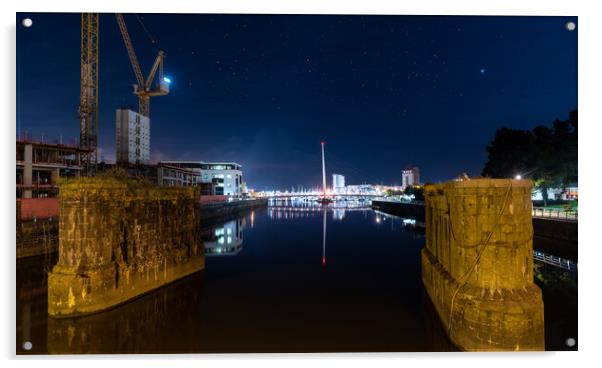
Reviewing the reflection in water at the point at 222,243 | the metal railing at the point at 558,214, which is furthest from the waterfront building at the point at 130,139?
the metal railing at the point at 558,214

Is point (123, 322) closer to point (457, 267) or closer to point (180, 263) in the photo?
point (180, 263)

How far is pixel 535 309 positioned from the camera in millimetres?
5633

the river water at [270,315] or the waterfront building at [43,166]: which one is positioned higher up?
the waterfront building at [43,166]

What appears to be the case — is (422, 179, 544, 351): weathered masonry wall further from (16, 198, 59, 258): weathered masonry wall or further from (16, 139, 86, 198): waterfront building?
(16, 139, 86, 198): waterfront building

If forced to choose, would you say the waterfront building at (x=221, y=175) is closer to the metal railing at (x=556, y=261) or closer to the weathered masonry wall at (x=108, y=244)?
the weathered masonry wall at (x=108, y=244)

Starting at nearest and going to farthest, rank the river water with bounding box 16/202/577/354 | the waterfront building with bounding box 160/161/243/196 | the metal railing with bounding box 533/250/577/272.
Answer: the river water with bounding box 16/202/577/354 < the metal railing with bounding box 533/250/577/272 < the waterfront building with bounding box 160/161/243/196

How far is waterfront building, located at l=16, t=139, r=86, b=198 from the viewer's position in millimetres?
23141

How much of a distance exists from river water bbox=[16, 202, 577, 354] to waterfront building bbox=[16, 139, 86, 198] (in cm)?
1080

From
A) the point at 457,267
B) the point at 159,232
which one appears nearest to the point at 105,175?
the point at 159,232

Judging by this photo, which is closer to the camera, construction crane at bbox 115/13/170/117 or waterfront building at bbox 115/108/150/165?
waterfront building at bbox 115/108/150/165

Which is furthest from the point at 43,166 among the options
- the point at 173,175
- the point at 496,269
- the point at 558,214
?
the point at 558,214

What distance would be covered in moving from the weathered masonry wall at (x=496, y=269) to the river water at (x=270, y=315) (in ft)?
4.24

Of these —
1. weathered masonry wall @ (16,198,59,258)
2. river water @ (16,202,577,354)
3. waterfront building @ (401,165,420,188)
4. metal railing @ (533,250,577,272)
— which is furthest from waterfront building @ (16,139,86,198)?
waterfront building @ (401,165,420,188)

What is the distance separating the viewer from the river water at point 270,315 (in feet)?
25.3
